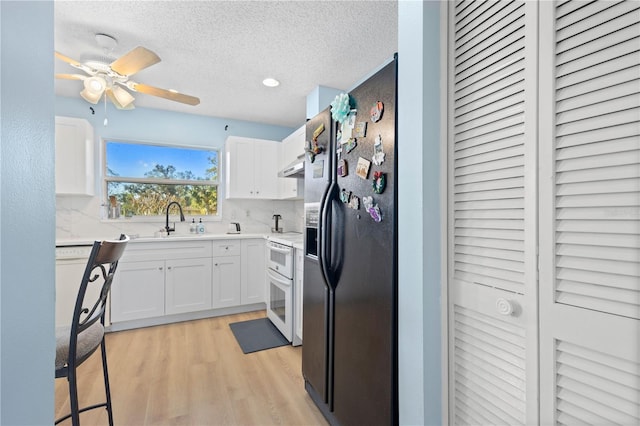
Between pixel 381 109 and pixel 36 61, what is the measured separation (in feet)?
3.51

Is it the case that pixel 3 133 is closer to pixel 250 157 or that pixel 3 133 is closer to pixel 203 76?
pixel 203 76

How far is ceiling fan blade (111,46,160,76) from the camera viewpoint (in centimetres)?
189

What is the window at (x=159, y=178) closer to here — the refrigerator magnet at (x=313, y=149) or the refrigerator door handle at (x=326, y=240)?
the refrigerator magnet at (x=313, y=149)

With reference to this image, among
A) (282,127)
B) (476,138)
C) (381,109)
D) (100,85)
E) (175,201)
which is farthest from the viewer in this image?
(282,127)

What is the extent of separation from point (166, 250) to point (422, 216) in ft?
9.72

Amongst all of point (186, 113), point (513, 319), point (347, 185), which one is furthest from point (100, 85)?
point (513, 319)

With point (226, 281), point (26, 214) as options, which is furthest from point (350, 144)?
point (226, 281)

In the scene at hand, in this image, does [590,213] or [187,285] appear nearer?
[590,213]

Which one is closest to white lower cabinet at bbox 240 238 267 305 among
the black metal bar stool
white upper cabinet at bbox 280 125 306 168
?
white upper cabinet at bbox 280 125 306 168

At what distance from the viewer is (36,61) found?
66 cm

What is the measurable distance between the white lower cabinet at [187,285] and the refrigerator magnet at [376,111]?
271 centimetres

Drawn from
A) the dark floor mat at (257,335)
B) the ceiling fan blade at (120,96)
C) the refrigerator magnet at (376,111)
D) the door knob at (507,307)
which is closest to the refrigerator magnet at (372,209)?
the refrigerator magnet at (376,111)

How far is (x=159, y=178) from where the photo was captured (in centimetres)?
370

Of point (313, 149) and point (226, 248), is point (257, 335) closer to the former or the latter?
point (226, 248)
